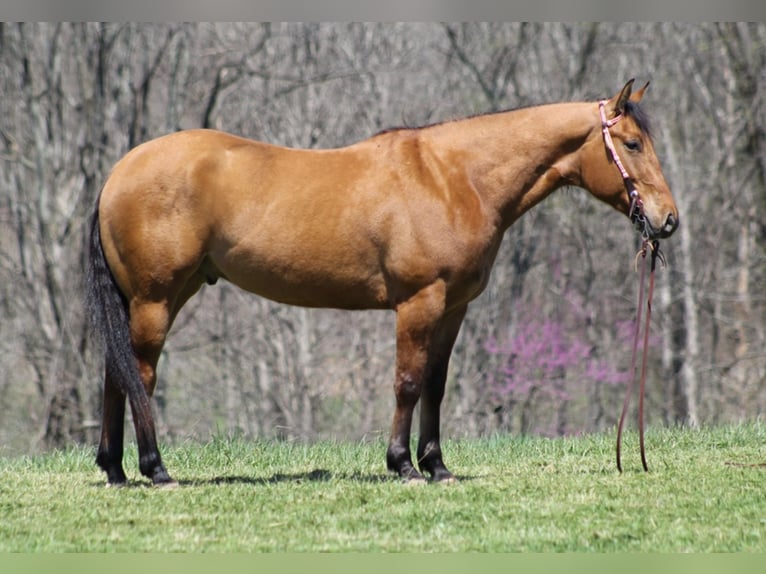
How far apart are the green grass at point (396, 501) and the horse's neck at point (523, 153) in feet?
5.80

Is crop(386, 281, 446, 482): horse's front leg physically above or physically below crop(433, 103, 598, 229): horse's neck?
below

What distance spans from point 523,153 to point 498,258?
11594 millimetres

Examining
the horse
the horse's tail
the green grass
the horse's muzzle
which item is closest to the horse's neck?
the horse

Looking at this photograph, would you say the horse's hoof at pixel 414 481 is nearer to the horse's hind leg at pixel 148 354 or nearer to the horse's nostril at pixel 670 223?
the horse's hind leg at pixel 148 354

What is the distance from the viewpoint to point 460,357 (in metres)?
17.5

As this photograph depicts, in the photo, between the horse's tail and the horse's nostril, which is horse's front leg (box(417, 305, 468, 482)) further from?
the horse's tail

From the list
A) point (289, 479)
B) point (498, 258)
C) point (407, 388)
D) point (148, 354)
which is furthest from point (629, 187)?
point (498, 258)

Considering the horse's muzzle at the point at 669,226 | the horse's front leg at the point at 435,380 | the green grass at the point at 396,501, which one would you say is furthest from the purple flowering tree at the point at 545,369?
the horse's muzzle at the point at 669,226

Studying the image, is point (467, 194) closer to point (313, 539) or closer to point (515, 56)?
point (313, 539)

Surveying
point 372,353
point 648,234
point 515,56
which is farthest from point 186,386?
point 648,234

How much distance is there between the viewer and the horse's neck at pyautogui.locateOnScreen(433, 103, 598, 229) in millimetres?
6562

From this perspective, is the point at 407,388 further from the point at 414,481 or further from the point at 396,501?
the point at 396,501

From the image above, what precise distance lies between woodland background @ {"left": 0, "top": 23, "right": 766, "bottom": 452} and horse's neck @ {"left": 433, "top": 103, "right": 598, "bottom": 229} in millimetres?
10151

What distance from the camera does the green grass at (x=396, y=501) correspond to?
4.73 metres
